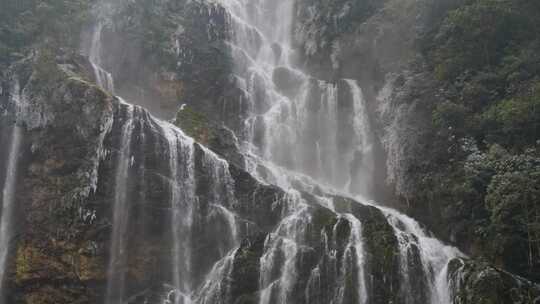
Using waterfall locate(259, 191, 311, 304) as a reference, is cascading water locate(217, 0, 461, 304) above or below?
above

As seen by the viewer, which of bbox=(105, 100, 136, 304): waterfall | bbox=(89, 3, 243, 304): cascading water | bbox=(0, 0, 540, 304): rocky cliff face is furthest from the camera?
bbox=(105, 100, 136, 304): waterfall

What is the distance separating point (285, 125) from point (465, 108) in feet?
38.0

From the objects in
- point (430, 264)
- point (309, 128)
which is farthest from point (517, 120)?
point (309, 128)

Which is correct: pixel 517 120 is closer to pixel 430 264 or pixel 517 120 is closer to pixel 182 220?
pixel 430 264

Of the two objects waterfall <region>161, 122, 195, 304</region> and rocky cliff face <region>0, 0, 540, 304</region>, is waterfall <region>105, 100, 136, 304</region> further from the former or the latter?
waterfall <region>161, 122, 195, 304</region>

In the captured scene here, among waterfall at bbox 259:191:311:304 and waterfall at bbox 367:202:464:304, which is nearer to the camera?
waterfall at bbox 367:202:464:304

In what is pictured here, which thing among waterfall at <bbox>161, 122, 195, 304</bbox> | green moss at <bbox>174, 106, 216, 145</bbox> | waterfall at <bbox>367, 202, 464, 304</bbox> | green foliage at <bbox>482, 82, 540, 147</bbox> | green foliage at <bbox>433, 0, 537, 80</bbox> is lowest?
waterfall at <bbox>367, 202, 464, 304</bbox>

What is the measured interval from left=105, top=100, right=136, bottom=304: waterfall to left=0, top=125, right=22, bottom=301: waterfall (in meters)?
4.73

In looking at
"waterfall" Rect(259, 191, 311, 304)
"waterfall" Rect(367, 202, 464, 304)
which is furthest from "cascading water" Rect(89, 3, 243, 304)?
"waterfall" Rect(367, 202, 464, 304)

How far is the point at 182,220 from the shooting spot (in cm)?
2436

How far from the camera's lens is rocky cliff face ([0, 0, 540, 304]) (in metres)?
20.0

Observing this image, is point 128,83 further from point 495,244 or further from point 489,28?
point 495,244

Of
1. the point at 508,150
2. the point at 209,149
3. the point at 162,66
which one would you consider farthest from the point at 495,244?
the point at 162,66

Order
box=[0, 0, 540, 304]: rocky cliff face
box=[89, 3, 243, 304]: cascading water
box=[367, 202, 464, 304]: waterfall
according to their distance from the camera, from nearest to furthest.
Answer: box=[367, 202, 464, 304]: waterfall, box=[0, 0, 540, 304]: rocky cliff face, box=[89, 3, 243, 304]: cascading water
